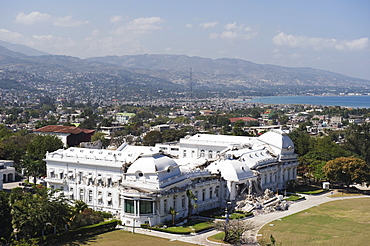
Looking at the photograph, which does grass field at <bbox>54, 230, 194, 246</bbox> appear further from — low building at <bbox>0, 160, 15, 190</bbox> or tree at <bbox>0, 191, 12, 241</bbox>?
low building at <bbox>0, 160, 15, 190</bbox>

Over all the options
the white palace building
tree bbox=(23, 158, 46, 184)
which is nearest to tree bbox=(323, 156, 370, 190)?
the white palace building

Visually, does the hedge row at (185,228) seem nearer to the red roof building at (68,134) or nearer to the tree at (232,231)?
the tree at (232,231)

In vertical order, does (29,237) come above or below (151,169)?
below

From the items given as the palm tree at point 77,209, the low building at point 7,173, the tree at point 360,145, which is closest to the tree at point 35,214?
the palm tree at point 77,209

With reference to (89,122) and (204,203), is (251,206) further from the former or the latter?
(89,122)

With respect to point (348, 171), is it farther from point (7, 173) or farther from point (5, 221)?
point (7, 173)

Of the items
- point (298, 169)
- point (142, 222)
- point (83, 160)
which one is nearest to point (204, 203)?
point (142, 222)

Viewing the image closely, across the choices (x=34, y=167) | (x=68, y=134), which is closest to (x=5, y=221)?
(x=34, y=167)
